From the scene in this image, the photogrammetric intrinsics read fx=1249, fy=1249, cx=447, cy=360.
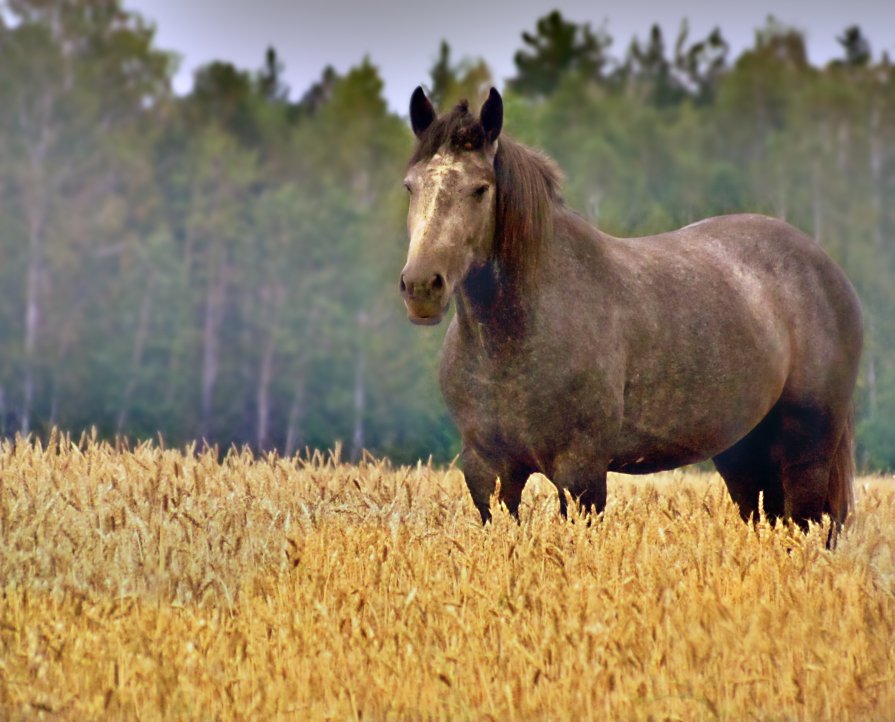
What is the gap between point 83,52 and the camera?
3681 cm

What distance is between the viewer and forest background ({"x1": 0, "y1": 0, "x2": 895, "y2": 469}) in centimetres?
3472

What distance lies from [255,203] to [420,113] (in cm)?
3477

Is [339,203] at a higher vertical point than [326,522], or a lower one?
higher

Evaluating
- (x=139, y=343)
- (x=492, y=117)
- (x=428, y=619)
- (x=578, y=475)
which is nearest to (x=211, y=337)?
(x=139, y=343)

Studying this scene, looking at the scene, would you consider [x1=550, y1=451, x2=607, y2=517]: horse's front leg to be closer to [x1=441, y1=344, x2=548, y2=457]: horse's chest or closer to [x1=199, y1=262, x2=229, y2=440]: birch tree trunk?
[x1=441, y1=344, x2=548, y2=457]: horse's chest

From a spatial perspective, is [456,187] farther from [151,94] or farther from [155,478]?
[151,94]

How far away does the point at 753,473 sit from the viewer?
26.1 feet

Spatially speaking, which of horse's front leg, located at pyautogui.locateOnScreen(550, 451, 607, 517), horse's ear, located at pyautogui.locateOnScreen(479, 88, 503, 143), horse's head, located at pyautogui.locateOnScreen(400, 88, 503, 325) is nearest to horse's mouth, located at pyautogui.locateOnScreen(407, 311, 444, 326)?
horse's head, located at pyautogui.locateOnScreen(400, 88, 503, 325)

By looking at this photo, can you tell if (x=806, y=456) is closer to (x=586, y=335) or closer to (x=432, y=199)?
(x=586, y=335)

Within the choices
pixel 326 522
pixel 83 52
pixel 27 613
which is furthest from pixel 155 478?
pixel 83 52

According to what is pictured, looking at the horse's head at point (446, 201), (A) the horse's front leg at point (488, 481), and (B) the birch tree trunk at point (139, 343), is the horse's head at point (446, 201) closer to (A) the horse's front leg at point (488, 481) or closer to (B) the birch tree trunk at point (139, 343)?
(A) the horse's front leg at point (488, 481)

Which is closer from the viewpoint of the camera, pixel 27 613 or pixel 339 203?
pixel 27 613

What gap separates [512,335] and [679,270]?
1.50 m

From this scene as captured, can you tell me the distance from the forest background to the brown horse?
2271 centimetres
